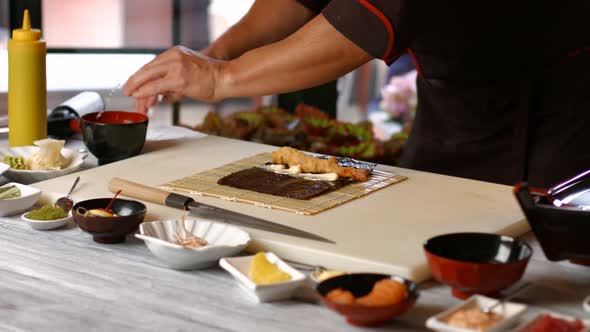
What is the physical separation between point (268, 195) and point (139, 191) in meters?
0.24

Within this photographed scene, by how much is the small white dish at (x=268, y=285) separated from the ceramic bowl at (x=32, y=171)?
2.35 feet

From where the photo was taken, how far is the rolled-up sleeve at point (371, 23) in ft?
5.44

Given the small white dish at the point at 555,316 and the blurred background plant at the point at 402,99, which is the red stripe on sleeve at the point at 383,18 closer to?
the small white dish at the point at 555,316

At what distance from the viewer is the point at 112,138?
199 cm

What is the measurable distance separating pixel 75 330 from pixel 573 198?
2.65 ft

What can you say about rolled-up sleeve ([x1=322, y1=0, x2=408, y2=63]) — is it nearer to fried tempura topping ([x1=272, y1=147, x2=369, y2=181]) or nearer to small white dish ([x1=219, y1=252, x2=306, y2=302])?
fried tempura topping ([x1=272, y1=147, x2=369, y2=181])

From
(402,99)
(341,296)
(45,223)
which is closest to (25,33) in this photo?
(45,223)

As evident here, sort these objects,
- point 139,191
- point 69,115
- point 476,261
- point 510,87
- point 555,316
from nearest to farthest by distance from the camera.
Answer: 1. point 555,316
2. point 476,261
3. point 139,191
4. point 510,87
5. point 69,115

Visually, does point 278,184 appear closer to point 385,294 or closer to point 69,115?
point 385,294


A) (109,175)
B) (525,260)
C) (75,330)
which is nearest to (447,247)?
(525,260)

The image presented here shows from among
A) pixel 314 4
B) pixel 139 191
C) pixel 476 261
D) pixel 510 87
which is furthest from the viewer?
pixel 314 4

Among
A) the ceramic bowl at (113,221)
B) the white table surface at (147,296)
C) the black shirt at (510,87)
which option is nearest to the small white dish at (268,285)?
the white table surface at (147,296)

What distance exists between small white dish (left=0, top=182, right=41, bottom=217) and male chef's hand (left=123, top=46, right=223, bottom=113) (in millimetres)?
425

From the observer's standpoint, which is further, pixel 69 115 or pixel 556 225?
pixel 69 115
